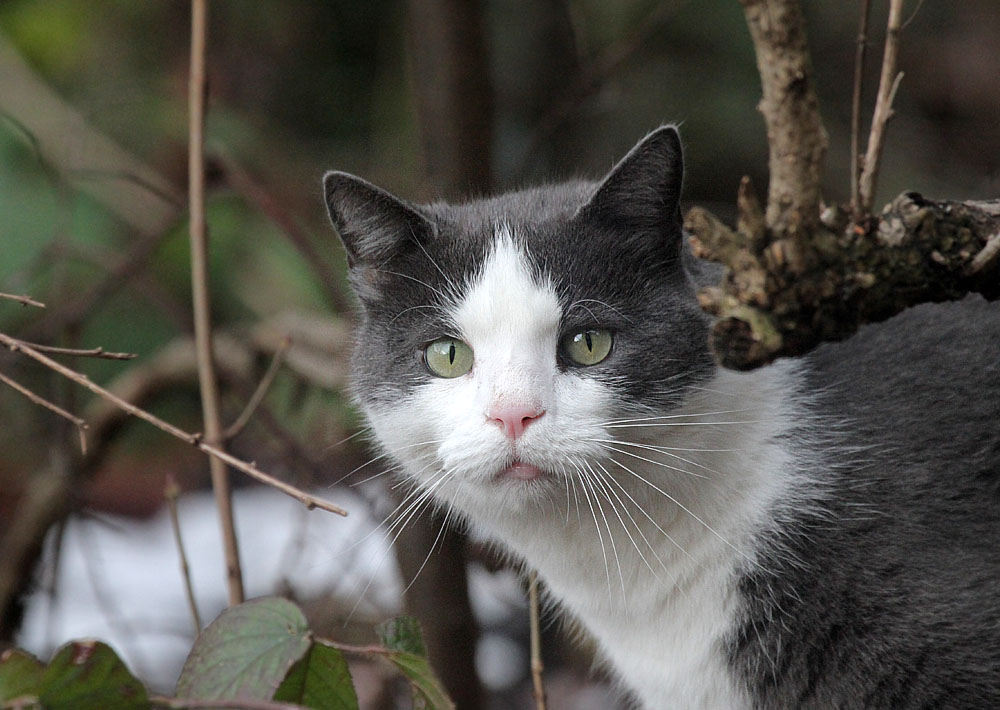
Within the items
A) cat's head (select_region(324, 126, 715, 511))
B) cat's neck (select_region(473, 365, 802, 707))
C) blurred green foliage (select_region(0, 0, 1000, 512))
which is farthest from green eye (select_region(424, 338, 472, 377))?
blurred green foliage (select_region(0, 0, 1000, 512))

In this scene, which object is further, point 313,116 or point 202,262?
point 313,116

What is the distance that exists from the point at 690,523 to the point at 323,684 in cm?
73

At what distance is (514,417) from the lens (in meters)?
1.54

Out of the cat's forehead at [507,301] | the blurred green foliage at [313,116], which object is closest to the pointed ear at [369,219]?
the cat's forehead at [507,301]

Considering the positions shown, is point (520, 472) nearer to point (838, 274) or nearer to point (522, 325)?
point (522, 325)

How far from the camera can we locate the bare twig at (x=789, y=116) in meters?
1.04

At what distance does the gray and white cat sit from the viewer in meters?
1.60

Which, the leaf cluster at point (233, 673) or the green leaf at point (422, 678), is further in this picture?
the green leaf at point (422, 678)

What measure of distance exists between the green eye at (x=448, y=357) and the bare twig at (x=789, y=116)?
74 centimetres

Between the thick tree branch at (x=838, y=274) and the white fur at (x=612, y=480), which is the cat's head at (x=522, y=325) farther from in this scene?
the thick tree branch at (x=838, y=274)

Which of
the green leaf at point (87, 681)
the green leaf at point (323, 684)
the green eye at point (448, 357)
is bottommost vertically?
the green leaf at point (323, 684)

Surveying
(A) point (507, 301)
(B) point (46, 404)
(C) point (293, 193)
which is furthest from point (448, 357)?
(C) point (293, 193)

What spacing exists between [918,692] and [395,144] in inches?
129

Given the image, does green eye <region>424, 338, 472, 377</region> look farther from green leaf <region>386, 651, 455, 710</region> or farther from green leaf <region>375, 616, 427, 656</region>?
green leaf <region>386, 651, 455, 710</region>
